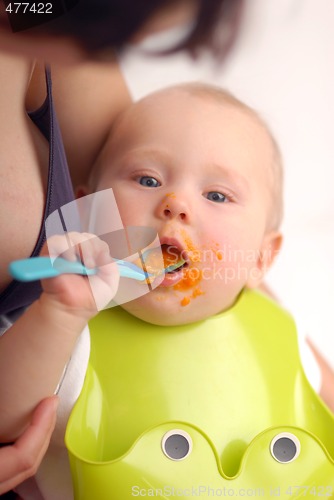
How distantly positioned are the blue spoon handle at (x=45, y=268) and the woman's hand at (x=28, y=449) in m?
0.16

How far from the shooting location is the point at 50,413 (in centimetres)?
65

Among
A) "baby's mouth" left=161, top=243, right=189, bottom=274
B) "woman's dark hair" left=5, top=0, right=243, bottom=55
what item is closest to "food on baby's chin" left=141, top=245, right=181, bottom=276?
"baby's mouth" left=161, top=243, right=189, bottom=274

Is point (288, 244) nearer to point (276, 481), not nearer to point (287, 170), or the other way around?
point (287, 170)

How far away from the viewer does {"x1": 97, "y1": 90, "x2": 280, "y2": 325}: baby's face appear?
0.76 metres

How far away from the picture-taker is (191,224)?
0.76 metres

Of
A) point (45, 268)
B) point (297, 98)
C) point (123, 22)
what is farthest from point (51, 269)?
point (297, 98)

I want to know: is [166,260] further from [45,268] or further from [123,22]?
[123,22]

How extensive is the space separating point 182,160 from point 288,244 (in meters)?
0.50

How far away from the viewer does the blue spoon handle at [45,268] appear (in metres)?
0.50

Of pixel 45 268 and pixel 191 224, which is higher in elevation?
pixel 45 268

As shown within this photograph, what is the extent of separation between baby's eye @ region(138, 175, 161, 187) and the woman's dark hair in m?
0.27

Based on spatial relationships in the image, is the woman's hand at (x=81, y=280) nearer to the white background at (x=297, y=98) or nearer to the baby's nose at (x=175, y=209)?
the baby's nose at (x=175, y=209)

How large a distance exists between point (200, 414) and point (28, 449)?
0.23 metres

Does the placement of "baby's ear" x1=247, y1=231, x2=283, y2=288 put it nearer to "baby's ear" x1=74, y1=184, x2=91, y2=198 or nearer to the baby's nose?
the baby's nose
